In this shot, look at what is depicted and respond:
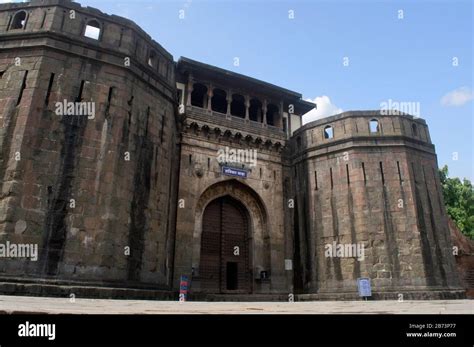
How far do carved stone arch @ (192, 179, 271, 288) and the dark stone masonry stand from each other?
8 cm

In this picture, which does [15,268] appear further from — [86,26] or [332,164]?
[332,164]

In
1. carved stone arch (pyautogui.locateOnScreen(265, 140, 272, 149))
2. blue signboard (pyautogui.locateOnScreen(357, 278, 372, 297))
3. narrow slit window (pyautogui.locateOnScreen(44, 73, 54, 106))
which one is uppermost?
carved stone arch (pyautogui.locateOnScreen(265, 140, 272, 149))

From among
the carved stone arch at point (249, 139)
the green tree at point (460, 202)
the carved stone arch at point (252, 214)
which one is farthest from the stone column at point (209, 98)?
the green tree at point (460, 202)

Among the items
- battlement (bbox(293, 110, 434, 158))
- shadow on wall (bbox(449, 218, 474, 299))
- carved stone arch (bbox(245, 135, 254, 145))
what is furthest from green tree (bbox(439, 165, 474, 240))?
carved stone arch (bbox(245, 135, 254, 145))

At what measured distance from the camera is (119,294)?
33.1 feet

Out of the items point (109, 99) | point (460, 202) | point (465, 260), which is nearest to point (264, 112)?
point (109, 99)

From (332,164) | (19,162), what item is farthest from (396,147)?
(19,162)

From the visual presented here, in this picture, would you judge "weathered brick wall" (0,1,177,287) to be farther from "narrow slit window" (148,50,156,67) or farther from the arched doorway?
the arched doorway

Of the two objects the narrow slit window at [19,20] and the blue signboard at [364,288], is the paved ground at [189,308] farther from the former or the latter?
the narrow slit window at [19,20]

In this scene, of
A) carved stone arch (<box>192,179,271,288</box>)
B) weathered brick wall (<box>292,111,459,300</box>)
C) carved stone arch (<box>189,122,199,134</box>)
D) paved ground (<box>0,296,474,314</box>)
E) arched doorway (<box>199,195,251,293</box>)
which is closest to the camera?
paved ground (<box>0,296,474,314</box>)

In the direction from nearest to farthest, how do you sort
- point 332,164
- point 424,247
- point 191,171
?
point 424,247, point 191,171, point 332,164

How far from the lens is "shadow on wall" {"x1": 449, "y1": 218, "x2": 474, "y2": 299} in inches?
904

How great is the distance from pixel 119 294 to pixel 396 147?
1461 centimetres

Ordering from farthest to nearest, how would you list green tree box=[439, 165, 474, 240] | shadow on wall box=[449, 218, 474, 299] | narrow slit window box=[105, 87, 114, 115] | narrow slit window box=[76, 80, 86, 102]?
1. green tree box=[439, 165, 474, 240]
2. shadow on wall box=[449, 218, 474, 299]
3. narrow slit window box=[105, 87, 114, 115]
4. narrow slit window box=[76, 80, 86, 102]
